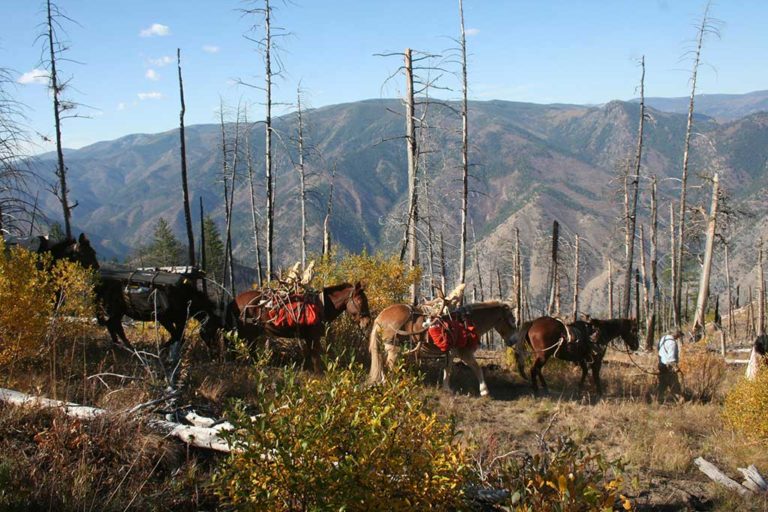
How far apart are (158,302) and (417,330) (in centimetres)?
476

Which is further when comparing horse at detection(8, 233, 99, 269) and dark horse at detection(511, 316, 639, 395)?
dark horse at detection(511, 316, 639, 395)

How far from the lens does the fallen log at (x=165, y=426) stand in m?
5.56

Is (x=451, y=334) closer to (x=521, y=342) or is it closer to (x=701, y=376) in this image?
(x=521, y=342)

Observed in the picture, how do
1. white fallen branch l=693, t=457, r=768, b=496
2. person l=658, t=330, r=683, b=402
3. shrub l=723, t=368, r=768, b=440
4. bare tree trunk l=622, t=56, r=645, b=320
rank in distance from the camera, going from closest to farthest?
white fallen branch l=693, t=457, r=768, b=496 < shrub l=723, t=368, r=768, b=440 < person l=658, t=330, r=683, b=402 < bare tree trunk l=622, t=56, r=645, b=320

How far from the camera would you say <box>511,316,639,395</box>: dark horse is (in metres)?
11.6

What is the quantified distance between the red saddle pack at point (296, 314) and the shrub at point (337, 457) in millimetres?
6192

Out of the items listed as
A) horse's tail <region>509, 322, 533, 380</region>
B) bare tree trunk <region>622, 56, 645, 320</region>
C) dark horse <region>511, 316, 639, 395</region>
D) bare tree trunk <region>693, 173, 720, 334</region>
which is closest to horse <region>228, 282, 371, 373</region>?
horse's tail <region>509, 322, 533, 380</region>

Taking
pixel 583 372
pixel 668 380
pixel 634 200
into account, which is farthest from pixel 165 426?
pixel 634 200

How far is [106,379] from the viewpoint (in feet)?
25.7

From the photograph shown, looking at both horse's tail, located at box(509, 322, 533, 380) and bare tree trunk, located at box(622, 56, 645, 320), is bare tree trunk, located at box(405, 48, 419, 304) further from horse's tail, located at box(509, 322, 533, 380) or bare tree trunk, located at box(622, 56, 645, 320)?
bare tree trunk, located at box(622, 56, 645, 320)

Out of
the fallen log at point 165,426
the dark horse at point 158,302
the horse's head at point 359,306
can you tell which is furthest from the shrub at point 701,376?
the fallen log at point 165,426

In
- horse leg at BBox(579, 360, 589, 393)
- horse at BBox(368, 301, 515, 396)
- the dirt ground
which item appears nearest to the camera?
the dirt ground

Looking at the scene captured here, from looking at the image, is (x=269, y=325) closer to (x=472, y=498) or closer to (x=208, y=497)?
(x=208, y=497)

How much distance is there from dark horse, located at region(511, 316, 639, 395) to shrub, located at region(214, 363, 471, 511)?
788cm
